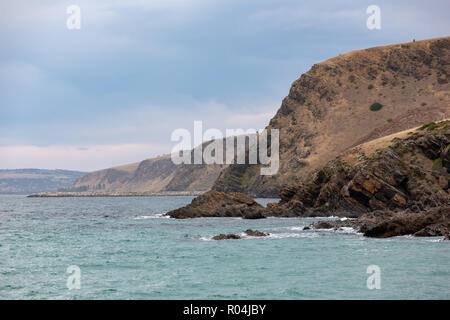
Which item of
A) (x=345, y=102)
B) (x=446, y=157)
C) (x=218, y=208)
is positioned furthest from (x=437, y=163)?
(x=345, y=102)


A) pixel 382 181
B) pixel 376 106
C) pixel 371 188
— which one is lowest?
pixel 371 188

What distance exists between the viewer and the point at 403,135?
256 feet

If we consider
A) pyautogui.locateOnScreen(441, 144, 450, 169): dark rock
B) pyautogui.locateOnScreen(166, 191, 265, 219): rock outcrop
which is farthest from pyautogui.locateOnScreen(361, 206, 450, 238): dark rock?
pyautogui.locateOnScreen(166, 191, 265, 219): rock outcrop

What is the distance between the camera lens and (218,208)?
75.5 meters

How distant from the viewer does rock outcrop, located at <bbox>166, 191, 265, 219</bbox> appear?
72381 millimetres

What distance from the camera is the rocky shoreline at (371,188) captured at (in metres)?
60.7

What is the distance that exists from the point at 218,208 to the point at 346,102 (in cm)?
10061

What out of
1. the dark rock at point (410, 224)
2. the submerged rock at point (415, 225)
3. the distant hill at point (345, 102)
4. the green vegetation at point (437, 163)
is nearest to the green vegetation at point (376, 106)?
the distant hill at point (345, 102)

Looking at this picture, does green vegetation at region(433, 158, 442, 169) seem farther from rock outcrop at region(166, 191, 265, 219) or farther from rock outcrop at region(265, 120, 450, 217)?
rock outcrop at region(166, 191, 265, 219)

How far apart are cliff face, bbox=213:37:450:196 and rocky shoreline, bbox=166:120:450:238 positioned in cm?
6438

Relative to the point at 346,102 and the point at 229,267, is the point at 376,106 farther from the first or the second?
the point at 229,267
